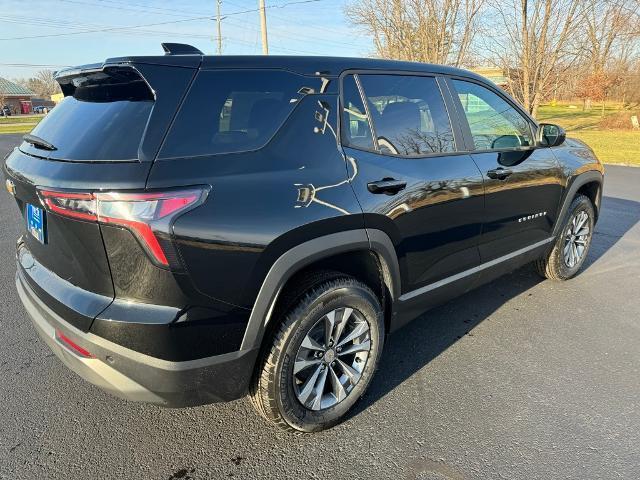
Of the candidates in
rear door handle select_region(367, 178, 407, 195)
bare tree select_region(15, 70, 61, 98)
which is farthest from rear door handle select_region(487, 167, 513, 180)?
bare tree select_region(15, 70, 61, 98)

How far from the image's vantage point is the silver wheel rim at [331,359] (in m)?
2.27

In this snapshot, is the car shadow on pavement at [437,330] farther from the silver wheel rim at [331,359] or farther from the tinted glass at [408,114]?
the tinted glass at [408,114]

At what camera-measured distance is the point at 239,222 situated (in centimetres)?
186

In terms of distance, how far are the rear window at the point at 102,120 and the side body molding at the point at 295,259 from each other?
2.43ft

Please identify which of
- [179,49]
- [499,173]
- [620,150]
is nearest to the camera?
[179,49]

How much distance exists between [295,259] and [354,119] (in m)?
0.86

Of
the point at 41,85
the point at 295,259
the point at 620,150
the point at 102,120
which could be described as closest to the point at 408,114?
the point at 295,259

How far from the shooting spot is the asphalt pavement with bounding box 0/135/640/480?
2156 millimetres

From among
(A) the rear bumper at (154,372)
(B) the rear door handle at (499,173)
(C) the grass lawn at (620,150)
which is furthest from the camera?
(C) the grass lawn at (620,150)

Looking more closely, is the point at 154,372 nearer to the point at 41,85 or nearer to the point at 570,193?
the point at 570,193

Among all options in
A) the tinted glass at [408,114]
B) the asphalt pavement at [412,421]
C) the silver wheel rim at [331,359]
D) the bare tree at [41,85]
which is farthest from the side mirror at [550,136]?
the bare tree at [41,85]

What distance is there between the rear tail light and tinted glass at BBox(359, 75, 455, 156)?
1.22 metres

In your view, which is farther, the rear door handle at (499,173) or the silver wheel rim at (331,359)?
the rear door handle at (499,173)

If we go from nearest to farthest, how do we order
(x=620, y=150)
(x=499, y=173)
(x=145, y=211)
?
(x=145, y=211) < (x=499, y=173) < (x=620, y=150)
